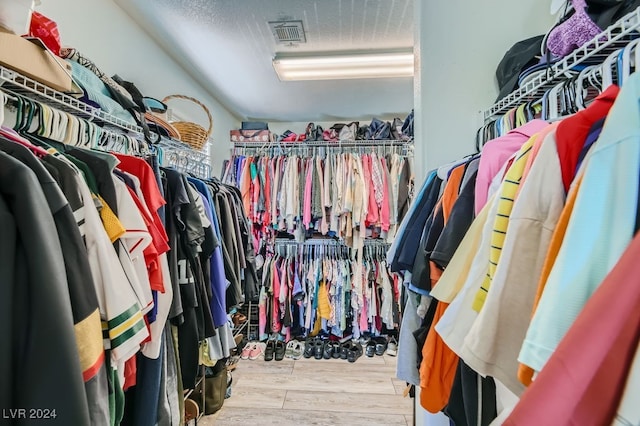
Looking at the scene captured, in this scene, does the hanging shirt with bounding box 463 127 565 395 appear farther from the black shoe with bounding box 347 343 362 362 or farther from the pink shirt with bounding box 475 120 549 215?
the black shoe with bounding box 347 343 362 362

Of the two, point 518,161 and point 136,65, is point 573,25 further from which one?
point 136,65

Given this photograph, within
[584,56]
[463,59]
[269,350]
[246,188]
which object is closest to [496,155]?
[584,56]

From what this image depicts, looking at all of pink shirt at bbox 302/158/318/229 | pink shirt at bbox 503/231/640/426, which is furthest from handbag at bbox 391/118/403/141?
pink shirt at bbox 503/231/640/426

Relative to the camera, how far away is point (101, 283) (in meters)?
0.68

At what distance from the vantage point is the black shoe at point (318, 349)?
2549 mm

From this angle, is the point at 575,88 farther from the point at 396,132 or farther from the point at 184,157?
the point at 396,132

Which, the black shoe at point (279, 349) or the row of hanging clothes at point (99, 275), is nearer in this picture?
the row of hanging clothes at point (99, 275)

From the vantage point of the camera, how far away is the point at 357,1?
168 centimetres

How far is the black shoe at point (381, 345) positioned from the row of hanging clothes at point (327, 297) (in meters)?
0.07

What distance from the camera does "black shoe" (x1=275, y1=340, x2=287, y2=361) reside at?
2518mm

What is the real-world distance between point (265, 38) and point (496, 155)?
1871 mm

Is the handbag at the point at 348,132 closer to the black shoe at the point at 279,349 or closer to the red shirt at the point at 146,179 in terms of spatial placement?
the black shoe at the point at 279,349

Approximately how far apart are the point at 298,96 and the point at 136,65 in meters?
1.42

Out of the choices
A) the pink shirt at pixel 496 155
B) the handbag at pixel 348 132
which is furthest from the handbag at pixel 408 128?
the pink shirt at pixel 496 155
